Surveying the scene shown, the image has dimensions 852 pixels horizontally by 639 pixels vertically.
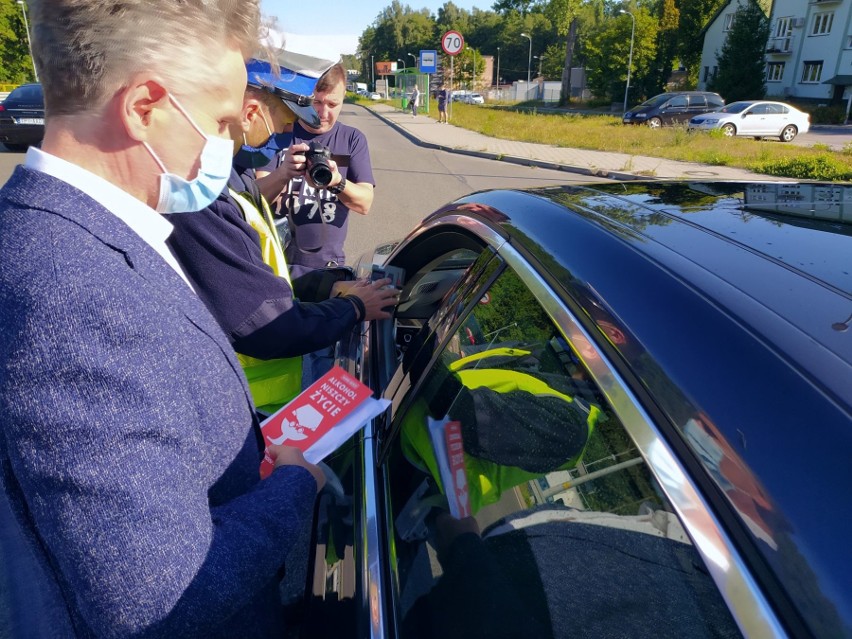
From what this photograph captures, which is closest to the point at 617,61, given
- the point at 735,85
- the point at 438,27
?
the point at 735,85

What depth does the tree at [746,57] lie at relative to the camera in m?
34.8

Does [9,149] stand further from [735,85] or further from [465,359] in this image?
[735,85]

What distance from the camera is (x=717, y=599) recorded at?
25.4 inches

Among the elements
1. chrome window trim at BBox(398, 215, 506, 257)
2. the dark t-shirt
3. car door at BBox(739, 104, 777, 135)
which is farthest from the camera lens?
car door at BBox(739, 104, 777, 135)

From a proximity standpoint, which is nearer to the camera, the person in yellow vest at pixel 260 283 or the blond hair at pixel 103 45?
the blond hair at pixel 103 45

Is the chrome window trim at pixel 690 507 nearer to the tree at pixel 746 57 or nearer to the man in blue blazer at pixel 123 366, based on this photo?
the man in blue blazer at pixel 123 366

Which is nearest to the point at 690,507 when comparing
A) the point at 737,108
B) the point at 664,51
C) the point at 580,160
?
the point at 580,160

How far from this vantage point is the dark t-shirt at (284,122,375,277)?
312 cm

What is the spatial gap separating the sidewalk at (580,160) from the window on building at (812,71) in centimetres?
2923

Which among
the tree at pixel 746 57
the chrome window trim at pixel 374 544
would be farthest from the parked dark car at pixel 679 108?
the chrome window trim at pixel 374 544

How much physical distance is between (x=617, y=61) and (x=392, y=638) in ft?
157

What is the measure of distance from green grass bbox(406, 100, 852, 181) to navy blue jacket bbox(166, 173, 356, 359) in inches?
473

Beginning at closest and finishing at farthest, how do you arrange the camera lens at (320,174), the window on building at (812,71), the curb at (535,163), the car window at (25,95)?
the camera lens at (320,174) → the curb at (535,163) → the car window at (25,95) → the window on building at (812,71)

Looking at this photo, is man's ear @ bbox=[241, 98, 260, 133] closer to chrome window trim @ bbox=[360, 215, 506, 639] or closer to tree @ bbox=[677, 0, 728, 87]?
chrome window trim @ bbox=[360, 215, 506, 639]
